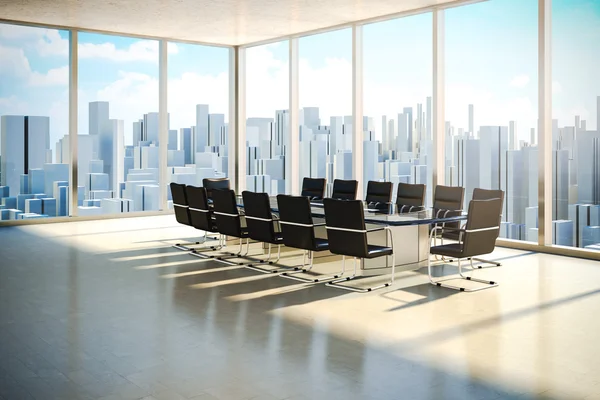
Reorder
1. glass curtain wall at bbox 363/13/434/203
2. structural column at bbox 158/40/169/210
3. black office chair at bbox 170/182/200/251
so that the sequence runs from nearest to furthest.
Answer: black office chair at bbox 170/182/200/251 < glass curtain wall at bbox 363/13/434/203 < structural column at bbox 158/40/169/210

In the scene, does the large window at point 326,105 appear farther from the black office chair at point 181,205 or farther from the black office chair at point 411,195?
the black office chair at point 181,205

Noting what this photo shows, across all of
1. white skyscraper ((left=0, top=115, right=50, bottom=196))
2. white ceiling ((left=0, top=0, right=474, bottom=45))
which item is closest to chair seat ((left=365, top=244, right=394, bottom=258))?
white ceiling ((left=0, top=0, right=474, bottom=45))

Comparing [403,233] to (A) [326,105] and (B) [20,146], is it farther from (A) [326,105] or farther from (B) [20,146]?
(B) [20,146]

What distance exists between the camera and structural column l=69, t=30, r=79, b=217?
1334 cm

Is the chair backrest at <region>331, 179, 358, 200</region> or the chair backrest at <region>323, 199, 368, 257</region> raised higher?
the chair backrest at <region>331, 179, 358, 200</region>

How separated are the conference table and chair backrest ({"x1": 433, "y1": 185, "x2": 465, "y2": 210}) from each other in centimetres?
66

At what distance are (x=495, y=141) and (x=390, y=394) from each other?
7217 mm

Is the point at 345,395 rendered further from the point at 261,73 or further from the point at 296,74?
the point at 261,73

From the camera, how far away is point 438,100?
1092 cm

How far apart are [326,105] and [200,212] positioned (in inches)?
214

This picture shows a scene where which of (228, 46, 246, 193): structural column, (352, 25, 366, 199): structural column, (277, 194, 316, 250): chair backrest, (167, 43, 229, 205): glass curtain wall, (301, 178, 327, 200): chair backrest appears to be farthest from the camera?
(228, 46, 246, 193): structural column

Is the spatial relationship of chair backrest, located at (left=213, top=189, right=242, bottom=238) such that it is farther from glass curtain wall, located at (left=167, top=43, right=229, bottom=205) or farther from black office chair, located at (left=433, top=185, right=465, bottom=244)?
glass curtain wall, located at (left=167, top=43, right=229, bottom=205)

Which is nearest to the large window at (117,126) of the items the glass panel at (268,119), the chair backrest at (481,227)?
the glass panel at (268,119)

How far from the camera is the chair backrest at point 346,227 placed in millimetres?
6704
